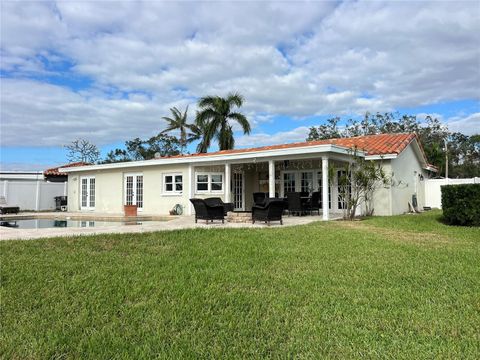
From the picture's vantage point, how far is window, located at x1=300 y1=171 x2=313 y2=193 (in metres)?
20.0

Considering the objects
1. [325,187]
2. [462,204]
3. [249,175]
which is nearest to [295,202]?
[325,187]

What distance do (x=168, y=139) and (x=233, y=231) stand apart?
41.6 meters

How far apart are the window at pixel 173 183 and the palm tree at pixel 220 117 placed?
12761mm

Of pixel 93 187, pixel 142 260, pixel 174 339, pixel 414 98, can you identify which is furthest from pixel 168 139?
pixel 174 339

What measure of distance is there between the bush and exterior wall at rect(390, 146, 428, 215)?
4.13 meters

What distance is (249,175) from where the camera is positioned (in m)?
22.8

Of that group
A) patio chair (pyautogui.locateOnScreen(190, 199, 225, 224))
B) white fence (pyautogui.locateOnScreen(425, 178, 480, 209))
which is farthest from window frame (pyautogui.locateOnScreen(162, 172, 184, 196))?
white fence (pyautogui.locateOnScreen(425, 178, 480, 209))

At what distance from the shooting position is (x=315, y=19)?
12664 millimetres

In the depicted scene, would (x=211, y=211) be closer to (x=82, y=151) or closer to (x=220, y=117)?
(x=220, y=117)

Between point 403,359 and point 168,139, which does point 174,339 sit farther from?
Result: point 168,139

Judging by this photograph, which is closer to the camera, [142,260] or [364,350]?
[364,350]

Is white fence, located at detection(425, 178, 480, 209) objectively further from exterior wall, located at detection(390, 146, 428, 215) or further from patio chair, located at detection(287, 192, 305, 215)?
patio chair, located at detection(287, 192, 305, 215)

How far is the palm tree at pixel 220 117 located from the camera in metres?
33.7

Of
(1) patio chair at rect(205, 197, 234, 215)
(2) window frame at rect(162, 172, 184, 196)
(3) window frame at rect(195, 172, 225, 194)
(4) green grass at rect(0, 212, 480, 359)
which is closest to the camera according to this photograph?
(4) green grass at rect(0, 212, 480, 359)
